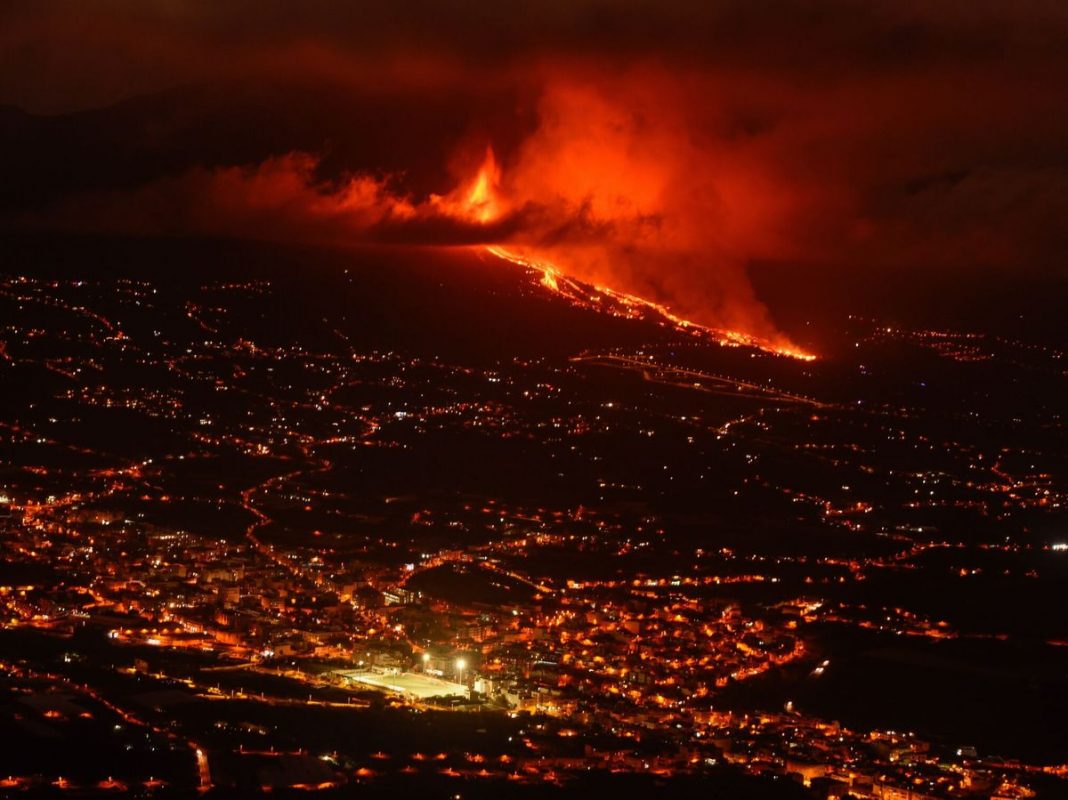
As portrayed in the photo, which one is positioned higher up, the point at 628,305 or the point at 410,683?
the point at 628,305

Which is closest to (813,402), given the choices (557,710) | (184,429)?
(184,429)

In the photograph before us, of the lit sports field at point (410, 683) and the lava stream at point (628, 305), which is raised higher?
the lava stream at point (628, 305)

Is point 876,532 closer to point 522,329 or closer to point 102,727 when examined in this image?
point 522,329

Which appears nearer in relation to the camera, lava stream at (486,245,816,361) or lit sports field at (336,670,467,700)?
lit sports field at (336,670,467,700)

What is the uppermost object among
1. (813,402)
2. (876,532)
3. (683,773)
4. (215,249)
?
(215,249)

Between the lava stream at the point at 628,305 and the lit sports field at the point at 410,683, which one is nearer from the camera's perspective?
the lit sports field at the point at 410,683

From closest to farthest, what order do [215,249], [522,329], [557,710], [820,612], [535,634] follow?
[557,710], [535,634], [820,612], [522,329], [215,249]

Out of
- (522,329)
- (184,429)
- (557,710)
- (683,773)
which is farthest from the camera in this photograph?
(522,329)

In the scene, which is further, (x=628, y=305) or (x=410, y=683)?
(x=628, y=305)
